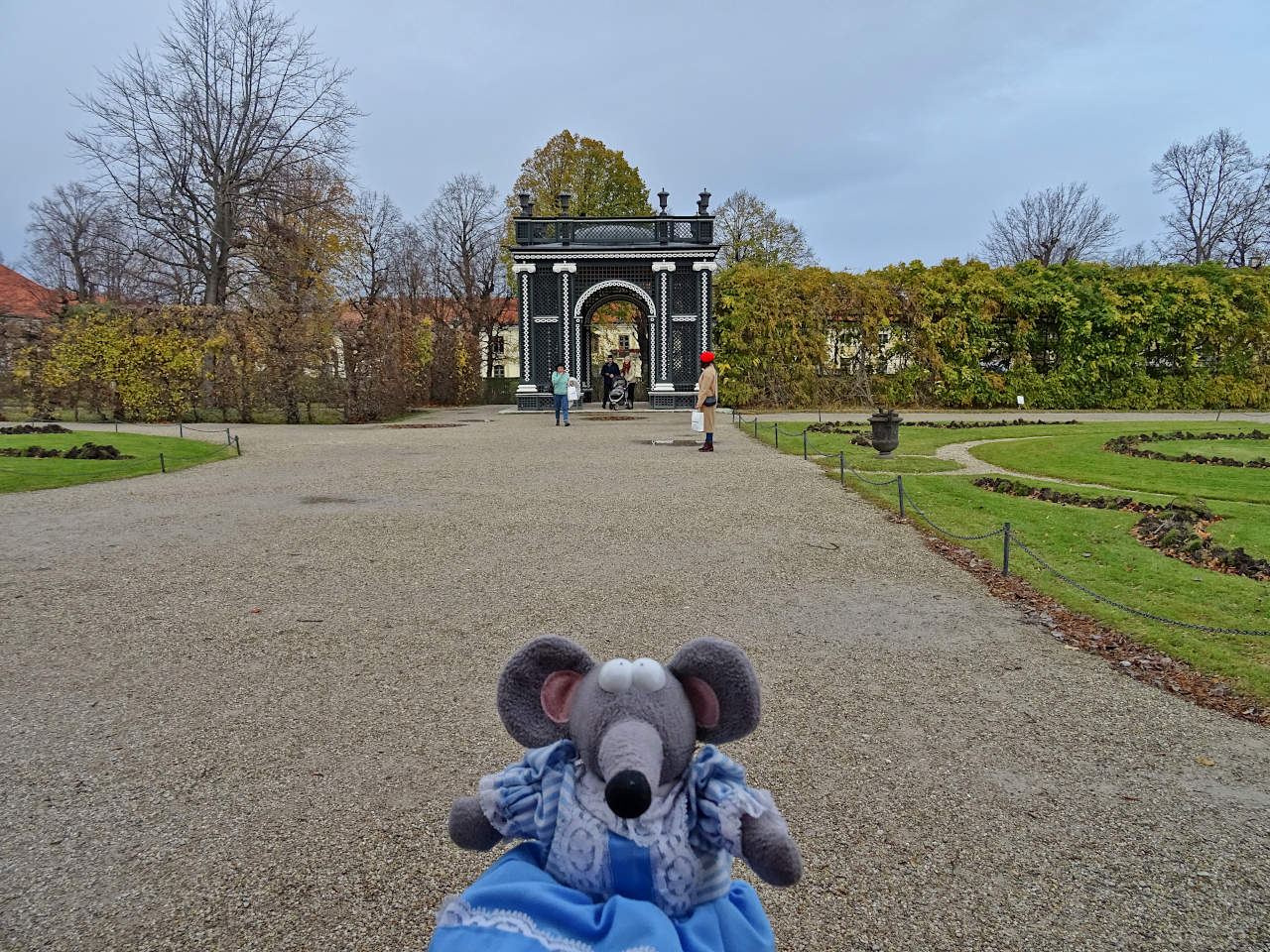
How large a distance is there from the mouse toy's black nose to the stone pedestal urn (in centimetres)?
1229

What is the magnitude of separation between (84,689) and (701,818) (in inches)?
158

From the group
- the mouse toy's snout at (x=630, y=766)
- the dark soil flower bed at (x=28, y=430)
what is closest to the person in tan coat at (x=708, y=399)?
the mouse toy's snout at (x=630, y=766)

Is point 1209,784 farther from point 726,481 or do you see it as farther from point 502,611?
point 726,481

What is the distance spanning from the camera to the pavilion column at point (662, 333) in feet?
98.5

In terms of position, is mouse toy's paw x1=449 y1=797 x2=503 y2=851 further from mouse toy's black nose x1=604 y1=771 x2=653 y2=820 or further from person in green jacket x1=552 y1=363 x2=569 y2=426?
person in green jacket x1=552 y1=363 x2=569 y2=426

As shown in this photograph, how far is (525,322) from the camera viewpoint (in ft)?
98.3

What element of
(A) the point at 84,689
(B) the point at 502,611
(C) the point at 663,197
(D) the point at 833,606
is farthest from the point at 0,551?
(C) the point at 663,197

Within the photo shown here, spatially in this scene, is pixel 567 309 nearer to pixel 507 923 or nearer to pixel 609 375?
pixel 609 375

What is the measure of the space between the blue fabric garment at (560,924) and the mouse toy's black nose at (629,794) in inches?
7.2

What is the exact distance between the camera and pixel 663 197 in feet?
103

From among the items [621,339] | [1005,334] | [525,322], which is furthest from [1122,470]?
[621,339]

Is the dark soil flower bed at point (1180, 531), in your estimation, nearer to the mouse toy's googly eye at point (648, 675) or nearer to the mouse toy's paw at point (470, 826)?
the mouse toy's googly eye at point (648, 675)

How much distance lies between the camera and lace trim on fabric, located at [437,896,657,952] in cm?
148

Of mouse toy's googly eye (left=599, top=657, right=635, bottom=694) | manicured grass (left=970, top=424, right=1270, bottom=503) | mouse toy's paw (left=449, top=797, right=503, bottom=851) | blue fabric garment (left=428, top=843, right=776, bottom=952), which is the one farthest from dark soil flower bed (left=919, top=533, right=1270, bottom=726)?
manicured grass (left=970, top=424, right=1270, bottom=503)
